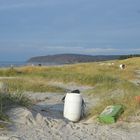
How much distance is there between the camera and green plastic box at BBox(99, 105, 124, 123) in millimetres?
10906

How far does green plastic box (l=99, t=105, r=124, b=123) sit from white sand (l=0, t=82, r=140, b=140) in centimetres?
18

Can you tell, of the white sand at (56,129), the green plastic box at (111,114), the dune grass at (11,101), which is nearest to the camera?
the white sand at (56,129)

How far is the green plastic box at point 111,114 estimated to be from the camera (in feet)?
35.8

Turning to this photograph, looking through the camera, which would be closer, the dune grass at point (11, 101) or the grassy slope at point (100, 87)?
the dune grass at point (11, 101)

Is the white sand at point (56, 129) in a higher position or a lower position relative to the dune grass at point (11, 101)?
lower

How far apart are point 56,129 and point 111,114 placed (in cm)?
150

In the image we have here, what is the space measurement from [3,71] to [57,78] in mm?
4854

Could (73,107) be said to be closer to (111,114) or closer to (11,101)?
(111,114)

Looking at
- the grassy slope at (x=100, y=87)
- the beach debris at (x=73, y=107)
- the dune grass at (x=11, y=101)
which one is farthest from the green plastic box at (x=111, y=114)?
the dune grass at (x=11, y=101)

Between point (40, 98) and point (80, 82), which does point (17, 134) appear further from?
point (80, 82)

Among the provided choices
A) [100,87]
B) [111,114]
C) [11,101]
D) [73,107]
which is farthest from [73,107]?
[100,87]

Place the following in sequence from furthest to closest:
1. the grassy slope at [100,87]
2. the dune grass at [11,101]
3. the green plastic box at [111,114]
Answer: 1. the grassy slope at [100,87]
2. the green plastic box at [111,114]
3. the dune grass at [11,101]

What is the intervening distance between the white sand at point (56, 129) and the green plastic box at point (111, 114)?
18 centimetres

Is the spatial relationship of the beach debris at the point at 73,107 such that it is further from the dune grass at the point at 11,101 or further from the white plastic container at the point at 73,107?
the dune grass at the point at 11,101
